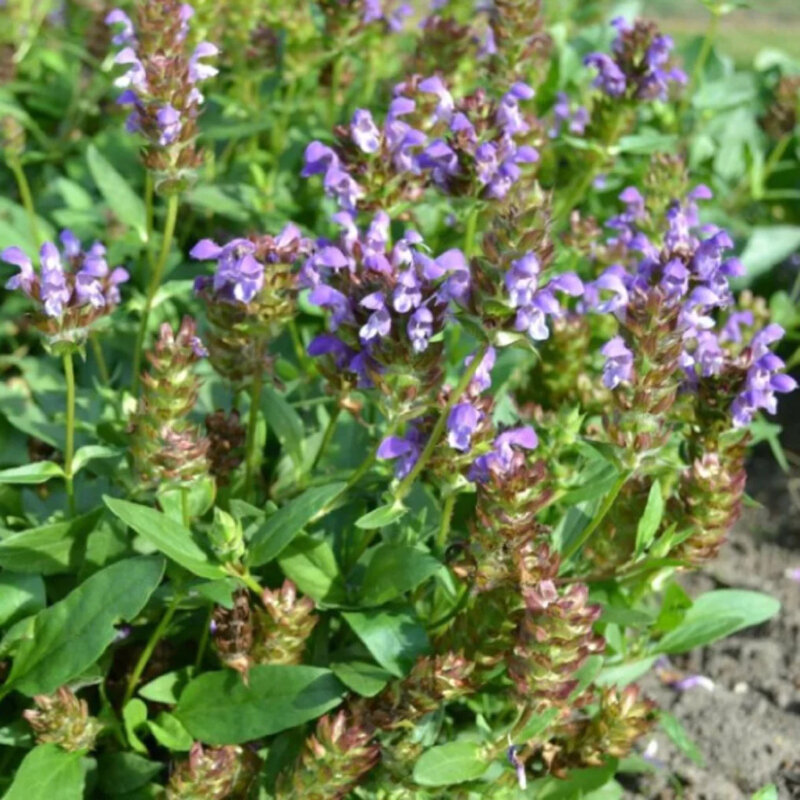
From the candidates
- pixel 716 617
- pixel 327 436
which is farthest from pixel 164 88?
pixel 716 617

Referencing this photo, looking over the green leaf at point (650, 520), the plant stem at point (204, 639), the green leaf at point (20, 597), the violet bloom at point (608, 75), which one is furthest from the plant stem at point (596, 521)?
the violet bloom at point (608, 75)

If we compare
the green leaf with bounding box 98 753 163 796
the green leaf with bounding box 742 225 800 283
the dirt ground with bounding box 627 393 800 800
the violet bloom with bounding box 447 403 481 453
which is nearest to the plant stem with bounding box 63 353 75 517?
the green leaf with bounding box 98 753 163 796

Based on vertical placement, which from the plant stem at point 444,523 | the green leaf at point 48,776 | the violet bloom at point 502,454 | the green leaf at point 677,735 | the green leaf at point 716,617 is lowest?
the green leaf at point 677,735

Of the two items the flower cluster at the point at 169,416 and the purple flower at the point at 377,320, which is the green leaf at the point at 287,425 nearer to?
the flower cluster at the point at 169,416

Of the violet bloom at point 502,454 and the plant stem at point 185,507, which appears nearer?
the violet bloom at point 502,454

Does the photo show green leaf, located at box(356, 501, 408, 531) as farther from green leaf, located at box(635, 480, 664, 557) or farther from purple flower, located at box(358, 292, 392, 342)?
green leaf, located at box(635, 480, 664, 557)

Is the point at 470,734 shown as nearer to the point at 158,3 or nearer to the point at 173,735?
the point at 173,735

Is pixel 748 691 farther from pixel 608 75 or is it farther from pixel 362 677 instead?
pixel 608 75
